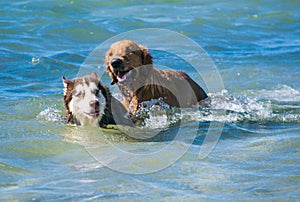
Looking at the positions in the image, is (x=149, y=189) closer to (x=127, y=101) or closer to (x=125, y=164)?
(x=125, y=164)

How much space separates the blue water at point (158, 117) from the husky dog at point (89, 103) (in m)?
0.16

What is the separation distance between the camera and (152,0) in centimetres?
1970

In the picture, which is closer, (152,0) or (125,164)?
(125,164)

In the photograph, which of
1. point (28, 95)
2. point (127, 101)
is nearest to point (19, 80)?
point (28, 95)

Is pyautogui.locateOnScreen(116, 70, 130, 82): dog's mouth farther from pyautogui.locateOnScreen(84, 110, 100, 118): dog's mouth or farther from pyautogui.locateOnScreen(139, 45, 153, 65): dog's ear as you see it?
pyautogui.locateOnScreen(84, 110, 100, 118): dog's mouth

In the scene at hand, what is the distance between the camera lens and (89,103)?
7.51 meters

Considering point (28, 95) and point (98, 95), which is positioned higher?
point (98, 95)

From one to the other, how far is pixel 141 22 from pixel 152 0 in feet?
10.7

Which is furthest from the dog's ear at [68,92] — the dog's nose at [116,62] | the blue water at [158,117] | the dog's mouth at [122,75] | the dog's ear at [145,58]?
the dog's ear at [145,58]

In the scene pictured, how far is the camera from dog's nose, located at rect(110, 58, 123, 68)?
27.4 ft

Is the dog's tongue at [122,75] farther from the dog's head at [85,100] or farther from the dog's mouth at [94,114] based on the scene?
the dog's mouth at [94,114]

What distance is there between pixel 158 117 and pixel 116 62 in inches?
38.4

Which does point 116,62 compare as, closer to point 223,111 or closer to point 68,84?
point 68,84

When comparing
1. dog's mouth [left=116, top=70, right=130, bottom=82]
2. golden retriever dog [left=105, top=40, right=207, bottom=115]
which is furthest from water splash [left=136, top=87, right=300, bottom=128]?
dog's mouth [left=116, top=70, right=130, bottom=82]
